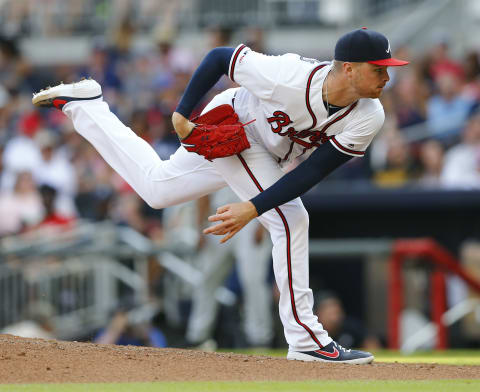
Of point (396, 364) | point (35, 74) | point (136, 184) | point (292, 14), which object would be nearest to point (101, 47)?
point (35, 74)

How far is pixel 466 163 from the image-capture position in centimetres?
985

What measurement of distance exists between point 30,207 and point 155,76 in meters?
3.36

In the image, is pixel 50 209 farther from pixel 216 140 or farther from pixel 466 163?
pixel 216 140

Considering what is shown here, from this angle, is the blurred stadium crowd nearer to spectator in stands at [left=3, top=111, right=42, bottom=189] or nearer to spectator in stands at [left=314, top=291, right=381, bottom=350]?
spectator in stands at [left=3, top=111, right=42, bottom=189]

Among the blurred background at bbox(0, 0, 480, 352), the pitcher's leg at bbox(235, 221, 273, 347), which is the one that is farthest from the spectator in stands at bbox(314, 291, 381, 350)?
the pitcher's leg at bbox(235, 221, 273, 347)

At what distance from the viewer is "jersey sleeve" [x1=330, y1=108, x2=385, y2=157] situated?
5105 mm

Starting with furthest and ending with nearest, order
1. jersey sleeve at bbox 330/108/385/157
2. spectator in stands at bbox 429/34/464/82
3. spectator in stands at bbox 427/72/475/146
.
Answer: spectator in stands at bbox 429/34/464/82 < spectator in stands at bbox 427/72/475/146 < jersey sleeve at bbox 330/108/385/157

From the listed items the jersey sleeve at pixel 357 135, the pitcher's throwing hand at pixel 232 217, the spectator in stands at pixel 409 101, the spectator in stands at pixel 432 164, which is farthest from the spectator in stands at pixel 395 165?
the pitcher's throwing hand at pixel 232 217

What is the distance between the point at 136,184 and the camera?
584 cm

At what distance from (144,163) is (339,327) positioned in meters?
3.58

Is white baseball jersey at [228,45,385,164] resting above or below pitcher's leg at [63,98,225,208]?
above

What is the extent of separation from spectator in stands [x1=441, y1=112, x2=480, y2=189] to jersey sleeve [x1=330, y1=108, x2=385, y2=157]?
4.75 metres

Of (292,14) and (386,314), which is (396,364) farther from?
(292,14)

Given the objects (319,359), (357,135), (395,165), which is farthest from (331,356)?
(395,165)
